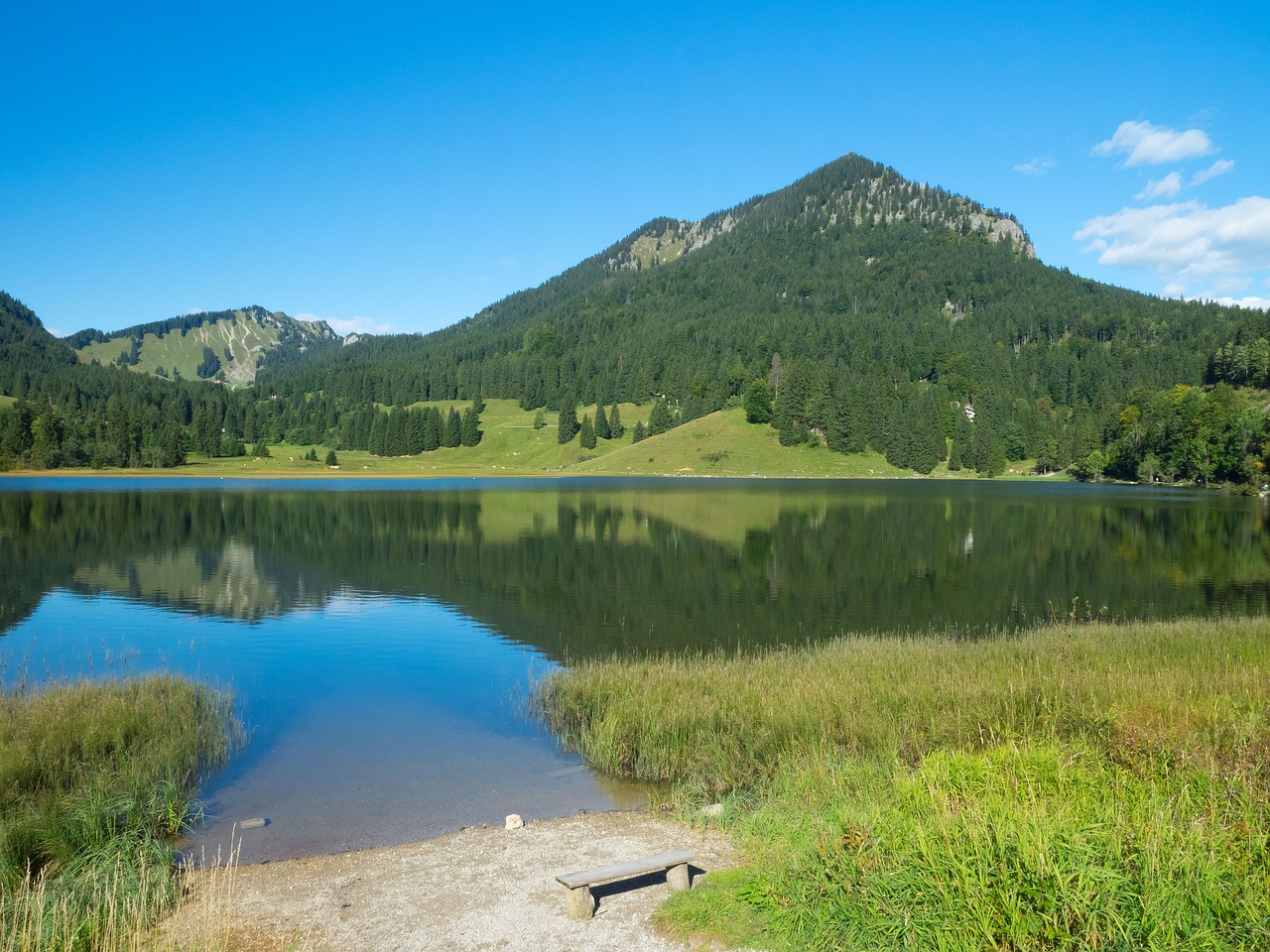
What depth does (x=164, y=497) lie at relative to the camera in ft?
314

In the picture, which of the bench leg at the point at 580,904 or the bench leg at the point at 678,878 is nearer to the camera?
the bench leg at the point at 580,904

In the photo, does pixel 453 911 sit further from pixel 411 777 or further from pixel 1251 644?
pixel 1251 644

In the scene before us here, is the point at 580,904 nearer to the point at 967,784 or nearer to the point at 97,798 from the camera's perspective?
the point at 967,784

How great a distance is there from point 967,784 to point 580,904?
4.44 meters

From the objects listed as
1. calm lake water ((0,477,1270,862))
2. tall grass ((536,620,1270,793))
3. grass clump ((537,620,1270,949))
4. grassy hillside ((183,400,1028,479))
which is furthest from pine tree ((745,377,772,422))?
grass clump ((537,620,1270,949))

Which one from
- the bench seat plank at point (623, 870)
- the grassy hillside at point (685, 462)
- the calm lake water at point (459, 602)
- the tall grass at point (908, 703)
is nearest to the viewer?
the bench seat plank at point (623, 870)

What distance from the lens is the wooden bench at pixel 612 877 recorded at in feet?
29.7

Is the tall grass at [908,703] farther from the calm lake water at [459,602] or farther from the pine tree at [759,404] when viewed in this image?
the pine tree at [759,404]

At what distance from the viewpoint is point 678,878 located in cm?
951

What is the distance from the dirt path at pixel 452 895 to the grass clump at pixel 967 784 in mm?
831

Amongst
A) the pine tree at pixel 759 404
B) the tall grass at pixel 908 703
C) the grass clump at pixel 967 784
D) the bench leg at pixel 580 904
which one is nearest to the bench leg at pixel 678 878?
the grass clump at pixel 967 784

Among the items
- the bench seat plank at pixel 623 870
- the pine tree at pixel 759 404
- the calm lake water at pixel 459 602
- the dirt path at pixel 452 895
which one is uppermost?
the pine tree at pixel 759 404

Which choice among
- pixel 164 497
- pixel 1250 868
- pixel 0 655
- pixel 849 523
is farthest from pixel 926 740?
pixel 164 497

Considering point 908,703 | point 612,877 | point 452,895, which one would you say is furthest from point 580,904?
point 908,703
